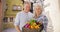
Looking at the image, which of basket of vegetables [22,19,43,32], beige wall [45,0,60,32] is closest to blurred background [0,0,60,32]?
beige wall [45,0,60,32]

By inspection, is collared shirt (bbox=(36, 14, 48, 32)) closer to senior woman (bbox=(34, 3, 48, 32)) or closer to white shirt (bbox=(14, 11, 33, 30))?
senior woman (bbox=(34, 3, 48, 32))

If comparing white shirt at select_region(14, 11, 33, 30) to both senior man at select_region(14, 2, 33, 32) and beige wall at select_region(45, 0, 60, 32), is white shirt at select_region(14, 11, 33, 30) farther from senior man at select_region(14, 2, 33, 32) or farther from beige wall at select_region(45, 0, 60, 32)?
beige wall at select_region(45, 0, 60, 32)

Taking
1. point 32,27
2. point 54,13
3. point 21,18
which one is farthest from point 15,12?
point 54,13

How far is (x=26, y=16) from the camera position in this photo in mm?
1686

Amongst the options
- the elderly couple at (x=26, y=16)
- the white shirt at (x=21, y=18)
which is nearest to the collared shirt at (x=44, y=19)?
the elderly couple at (x=26, y=16)

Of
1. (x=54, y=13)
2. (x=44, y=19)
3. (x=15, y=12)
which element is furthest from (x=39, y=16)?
(x=15, y=12)

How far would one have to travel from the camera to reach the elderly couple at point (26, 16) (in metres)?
1.68

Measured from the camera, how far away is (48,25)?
170 cm

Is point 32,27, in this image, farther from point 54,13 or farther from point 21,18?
point 54,13

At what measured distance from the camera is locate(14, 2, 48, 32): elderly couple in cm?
168

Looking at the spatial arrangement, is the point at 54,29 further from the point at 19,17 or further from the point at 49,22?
the point at 19,17

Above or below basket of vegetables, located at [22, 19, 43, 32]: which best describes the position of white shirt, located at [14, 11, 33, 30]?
above

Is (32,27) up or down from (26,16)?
down

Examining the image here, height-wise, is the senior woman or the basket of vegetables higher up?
the senior woman
